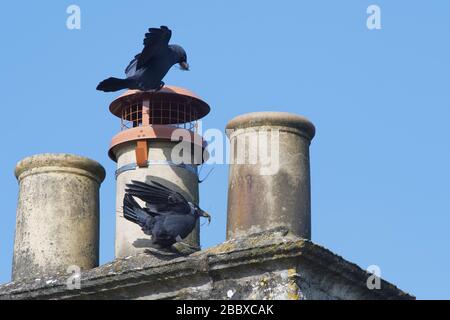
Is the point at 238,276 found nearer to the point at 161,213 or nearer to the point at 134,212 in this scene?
the point at 161,213

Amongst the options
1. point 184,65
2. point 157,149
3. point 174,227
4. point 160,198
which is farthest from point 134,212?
point 184,65

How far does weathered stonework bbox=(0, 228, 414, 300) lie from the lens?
14.4 m

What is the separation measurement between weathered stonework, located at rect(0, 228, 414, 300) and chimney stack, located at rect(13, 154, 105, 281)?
47.0 inches

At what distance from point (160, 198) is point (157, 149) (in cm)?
115

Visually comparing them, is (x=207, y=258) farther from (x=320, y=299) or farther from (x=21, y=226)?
(x=21, y=226)

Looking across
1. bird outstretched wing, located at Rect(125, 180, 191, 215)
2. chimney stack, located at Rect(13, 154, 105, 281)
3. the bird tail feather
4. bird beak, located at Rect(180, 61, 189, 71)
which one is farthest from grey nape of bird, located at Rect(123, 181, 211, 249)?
bird beak, located at Rect(180, 61, 189, 71)

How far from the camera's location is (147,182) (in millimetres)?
16344

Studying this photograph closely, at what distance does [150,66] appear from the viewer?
1653 cm

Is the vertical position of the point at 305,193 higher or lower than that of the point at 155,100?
lower

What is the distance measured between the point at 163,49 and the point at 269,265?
2981 millimetres

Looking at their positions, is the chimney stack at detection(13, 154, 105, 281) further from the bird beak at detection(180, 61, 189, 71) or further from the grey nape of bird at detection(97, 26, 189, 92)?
the bird beak at detection(180, 61, 189, 71)

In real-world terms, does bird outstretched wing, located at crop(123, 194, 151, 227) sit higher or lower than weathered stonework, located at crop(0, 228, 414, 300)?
higher
